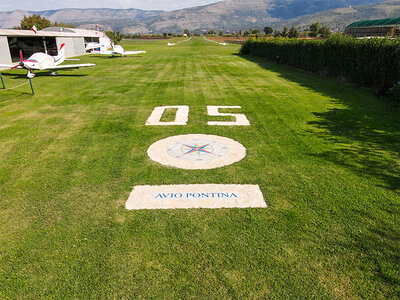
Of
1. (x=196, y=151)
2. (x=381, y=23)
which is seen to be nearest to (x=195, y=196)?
(x=196, y=151)

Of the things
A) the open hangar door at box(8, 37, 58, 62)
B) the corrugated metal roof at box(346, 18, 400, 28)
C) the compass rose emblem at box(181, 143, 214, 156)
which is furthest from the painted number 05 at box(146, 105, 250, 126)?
the corrugated metal roof at box(346, 18, 400, 28)

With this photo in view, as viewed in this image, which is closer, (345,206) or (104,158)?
(345,206)

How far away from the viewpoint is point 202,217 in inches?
208

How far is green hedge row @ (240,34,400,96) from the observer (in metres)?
14.7

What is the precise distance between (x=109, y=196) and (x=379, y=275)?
5215 mm

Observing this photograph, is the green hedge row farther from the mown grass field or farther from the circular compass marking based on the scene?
the circular compass marking

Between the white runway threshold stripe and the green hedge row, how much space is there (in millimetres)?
12878

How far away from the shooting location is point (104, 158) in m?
7.81

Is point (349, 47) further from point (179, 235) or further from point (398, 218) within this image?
point (179, 235)

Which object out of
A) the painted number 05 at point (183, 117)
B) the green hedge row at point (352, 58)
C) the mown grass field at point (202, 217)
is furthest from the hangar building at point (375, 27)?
the mown grass field at point (202, 217)

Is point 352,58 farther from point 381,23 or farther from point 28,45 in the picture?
point 381,23

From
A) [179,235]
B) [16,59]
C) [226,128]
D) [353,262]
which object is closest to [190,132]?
[226,128]

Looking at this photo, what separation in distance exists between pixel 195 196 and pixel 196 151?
2.50 meters

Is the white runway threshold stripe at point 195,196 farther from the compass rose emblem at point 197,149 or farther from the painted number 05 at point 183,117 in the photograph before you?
the painted number 05 at point 183,117
